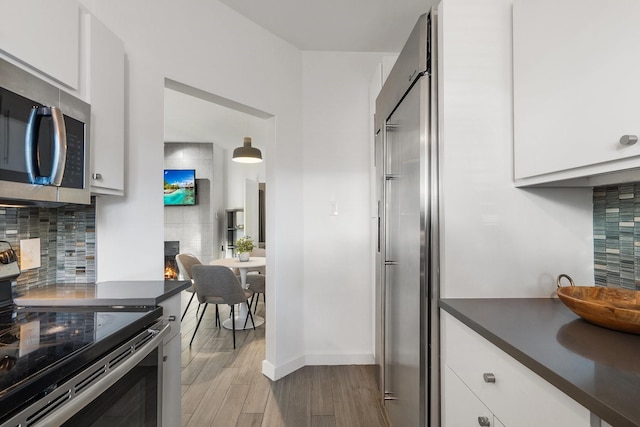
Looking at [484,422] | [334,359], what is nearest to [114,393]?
[484,422]

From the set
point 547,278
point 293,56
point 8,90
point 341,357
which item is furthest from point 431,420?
point 293,56

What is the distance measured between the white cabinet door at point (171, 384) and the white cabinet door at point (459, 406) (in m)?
1.20

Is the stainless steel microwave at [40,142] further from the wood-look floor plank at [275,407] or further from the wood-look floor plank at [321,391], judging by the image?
the wood-look floor plank at [321,391]

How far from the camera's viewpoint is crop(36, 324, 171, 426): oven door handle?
72 centimetres

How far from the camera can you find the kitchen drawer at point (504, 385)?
2.25ft

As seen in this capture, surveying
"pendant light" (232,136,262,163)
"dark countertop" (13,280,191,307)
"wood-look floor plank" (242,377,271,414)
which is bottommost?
"wood-look floor plank" (242,377,271,414)

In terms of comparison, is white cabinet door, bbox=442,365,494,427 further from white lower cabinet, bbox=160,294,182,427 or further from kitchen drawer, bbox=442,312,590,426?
white lower cabinet, bbox=160,294,182,427

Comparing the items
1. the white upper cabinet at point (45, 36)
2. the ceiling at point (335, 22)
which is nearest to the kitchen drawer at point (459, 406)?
the white upper cabinet at point (45, 36)

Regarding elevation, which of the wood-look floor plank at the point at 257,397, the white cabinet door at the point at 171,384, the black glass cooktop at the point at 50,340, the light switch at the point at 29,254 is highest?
the light switch at the point at 29,254

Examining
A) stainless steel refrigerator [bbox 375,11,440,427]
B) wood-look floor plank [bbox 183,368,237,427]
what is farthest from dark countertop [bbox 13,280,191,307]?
stainless steel refrigerator [bbox 375,11,440,427]

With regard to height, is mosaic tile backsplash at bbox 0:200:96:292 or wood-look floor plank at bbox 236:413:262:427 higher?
Answer: mosaic tile backsplash at bbox 0:200:96:292

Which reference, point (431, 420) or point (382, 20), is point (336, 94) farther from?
point (431, 420)

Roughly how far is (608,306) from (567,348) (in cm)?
21

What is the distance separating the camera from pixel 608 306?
875 mm
